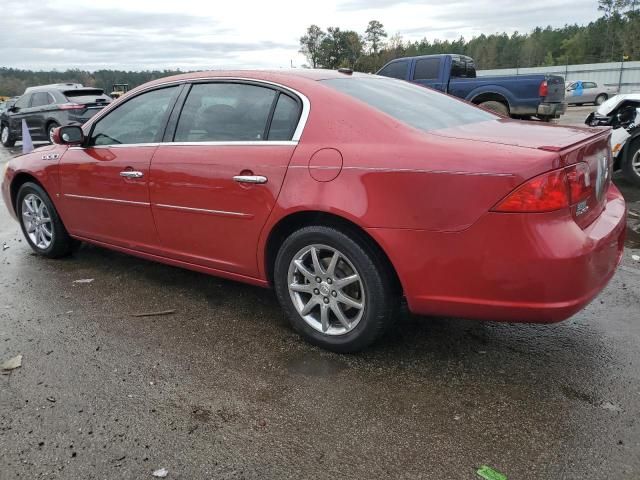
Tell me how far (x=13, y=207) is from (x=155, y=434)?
3.75 metres

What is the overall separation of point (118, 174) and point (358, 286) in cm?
208

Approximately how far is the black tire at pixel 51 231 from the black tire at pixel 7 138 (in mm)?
13756

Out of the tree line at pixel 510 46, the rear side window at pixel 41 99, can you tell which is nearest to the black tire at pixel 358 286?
the rear side window at pixel 41 99

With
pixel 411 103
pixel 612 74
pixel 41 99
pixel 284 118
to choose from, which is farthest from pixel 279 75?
pixel 612 74

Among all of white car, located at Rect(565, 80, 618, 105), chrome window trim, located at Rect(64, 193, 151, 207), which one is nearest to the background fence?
white car, located at Rect(565, 80, 618, 105)

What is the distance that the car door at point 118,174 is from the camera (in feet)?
12.8

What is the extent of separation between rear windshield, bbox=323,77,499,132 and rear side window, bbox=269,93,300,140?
270 mm

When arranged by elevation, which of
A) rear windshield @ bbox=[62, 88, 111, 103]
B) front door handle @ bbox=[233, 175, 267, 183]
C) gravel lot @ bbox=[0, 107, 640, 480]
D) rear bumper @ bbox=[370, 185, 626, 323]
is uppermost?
rear windshield @ bbox=[62, 88, 111, 103]

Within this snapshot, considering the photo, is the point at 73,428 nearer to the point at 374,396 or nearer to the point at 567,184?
the point at 374,396

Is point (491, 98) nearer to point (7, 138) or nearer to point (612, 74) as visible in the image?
point (7, 138)

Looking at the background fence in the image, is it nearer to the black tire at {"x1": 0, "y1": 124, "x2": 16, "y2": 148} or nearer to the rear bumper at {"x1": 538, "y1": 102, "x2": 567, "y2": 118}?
the rear bumper at {"x1": 538, "y1": 102, "x2": 567, "y2": 118}

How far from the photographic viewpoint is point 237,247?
3.40 metres

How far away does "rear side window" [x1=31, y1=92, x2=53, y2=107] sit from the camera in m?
15.1

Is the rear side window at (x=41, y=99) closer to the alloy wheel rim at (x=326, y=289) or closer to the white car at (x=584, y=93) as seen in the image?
the alloy wheel rim at (x=326, y=289)
